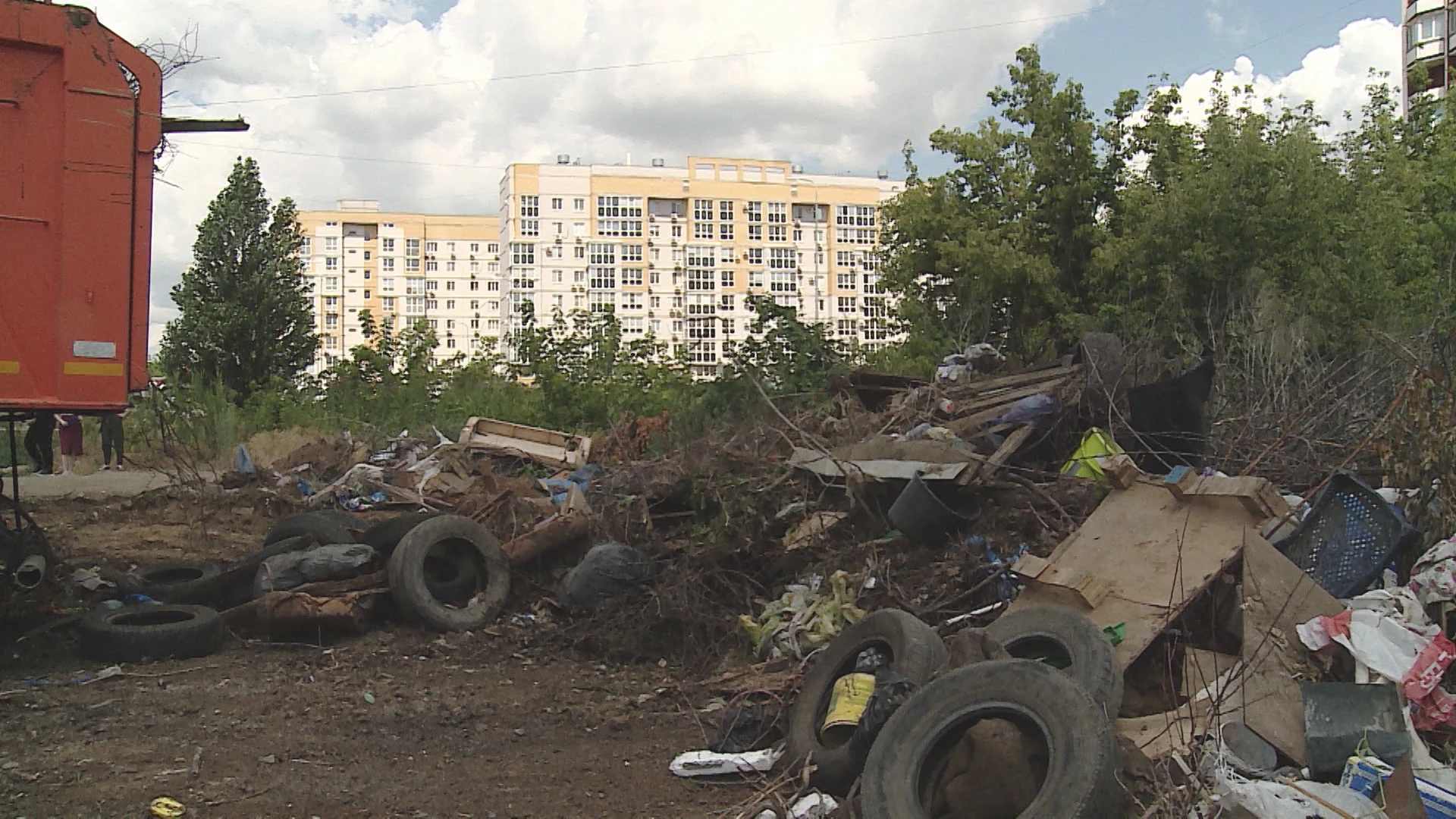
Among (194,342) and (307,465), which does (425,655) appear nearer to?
(307,465)

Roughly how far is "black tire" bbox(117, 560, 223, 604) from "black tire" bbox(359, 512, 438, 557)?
3.32 ft

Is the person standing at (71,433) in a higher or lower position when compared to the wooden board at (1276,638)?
higher

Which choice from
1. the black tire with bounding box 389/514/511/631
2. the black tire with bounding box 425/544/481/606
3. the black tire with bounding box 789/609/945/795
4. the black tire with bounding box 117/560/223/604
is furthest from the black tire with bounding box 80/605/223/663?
the black tire with bounding box 789/609/945/795

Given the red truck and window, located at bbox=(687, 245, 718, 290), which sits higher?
window, located at bbox=(687, 245, 718, 290)

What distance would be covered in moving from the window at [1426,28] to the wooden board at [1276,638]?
4927 centimetres

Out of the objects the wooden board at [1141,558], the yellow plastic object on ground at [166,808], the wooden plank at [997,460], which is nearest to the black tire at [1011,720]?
the wooden board at [1141,558]

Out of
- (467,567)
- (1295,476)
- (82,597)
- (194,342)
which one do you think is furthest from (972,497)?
(194,342)

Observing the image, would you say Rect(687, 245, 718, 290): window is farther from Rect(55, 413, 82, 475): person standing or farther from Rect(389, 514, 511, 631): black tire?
Rect(389, 514, 511, 631): black tire

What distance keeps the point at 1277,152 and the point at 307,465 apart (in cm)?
1481

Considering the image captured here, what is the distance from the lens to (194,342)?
2319 centimetres

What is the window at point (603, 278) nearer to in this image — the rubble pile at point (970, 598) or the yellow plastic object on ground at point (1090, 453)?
the rubble pile at point (970, 598)

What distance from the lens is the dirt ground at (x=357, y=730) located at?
4133mm

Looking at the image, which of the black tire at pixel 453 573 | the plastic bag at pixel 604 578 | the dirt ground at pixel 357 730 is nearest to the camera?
the dirt ground at pixel 357 730

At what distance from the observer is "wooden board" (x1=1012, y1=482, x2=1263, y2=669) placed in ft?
16.1
